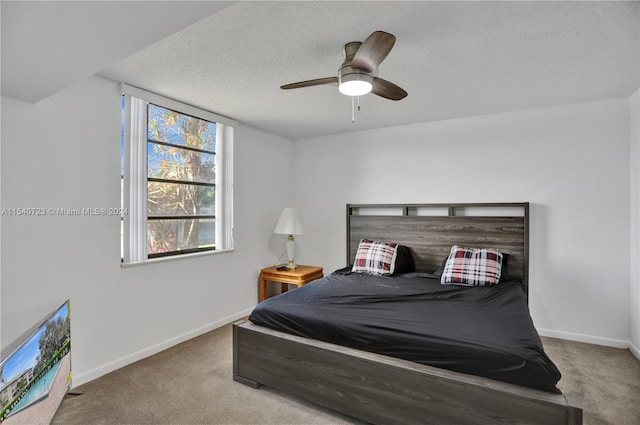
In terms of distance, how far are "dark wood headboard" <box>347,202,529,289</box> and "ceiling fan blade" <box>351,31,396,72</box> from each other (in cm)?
233

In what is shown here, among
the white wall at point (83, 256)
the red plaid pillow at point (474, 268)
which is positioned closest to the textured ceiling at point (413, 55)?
the white wall at point (83, 256)

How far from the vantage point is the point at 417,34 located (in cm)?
198

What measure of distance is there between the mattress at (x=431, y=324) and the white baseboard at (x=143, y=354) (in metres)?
1.21

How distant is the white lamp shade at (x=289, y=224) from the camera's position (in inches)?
165

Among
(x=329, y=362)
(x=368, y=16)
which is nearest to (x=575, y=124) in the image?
(x=368, y=16)

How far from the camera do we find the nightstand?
3.91 metres

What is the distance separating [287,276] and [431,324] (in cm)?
221

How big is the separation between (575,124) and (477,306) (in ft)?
7.41

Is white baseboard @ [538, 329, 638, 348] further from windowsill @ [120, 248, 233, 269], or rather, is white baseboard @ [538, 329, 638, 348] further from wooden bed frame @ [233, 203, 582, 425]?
windowsill @ [120, 248, 233, 269]

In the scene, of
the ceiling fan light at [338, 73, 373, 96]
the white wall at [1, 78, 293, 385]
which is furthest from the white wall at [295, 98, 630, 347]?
the white wall at [1, 78, 293, 385]

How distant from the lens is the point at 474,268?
122 inches

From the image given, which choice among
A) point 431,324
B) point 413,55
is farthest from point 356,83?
point 431,324

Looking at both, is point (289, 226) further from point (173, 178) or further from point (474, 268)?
point (474, 268)

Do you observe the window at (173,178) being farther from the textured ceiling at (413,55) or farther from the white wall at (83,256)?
the textured ceiling at (413,55)
